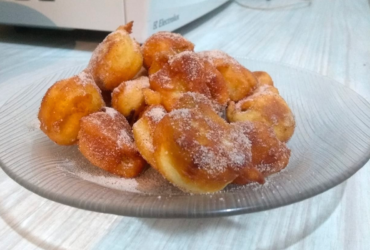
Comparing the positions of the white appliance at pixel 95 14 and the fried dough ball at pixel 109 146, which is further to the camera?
the white appliance at pixel 95 14

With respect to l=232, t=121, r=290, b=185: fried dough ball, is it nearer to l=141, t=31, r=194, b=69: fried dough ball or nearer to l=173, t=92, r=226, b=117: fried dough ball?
l=173, t=92, r=226, b=117: fried dough ball

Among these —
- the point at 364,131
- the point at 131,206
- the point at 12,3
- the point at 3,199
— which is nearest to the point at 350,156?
the point at 364,131

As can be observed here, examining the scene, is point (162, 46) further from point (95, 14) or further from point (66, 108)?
point (95, 14)

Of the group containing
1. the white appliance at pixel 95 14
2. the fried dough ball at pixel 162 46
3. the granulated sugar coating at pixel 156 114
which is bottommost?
the white appliance at pixel 95 14

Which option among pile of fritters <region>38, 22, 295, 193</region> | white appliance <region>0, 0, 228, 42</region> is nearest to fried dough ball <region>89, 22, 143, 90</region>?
pile of fritters <region>38, 22, 295, 193</region>

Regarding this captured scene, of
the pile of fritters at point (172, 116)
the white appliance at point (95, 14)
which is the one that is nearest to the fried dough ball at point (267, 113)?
the pile of fritters at point (172, 116)

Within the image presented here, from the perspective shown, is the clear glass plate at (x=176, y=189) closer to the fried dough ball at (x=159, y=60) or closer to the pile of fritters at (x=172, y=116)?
the pile of fritters at (x=172, y=116)
